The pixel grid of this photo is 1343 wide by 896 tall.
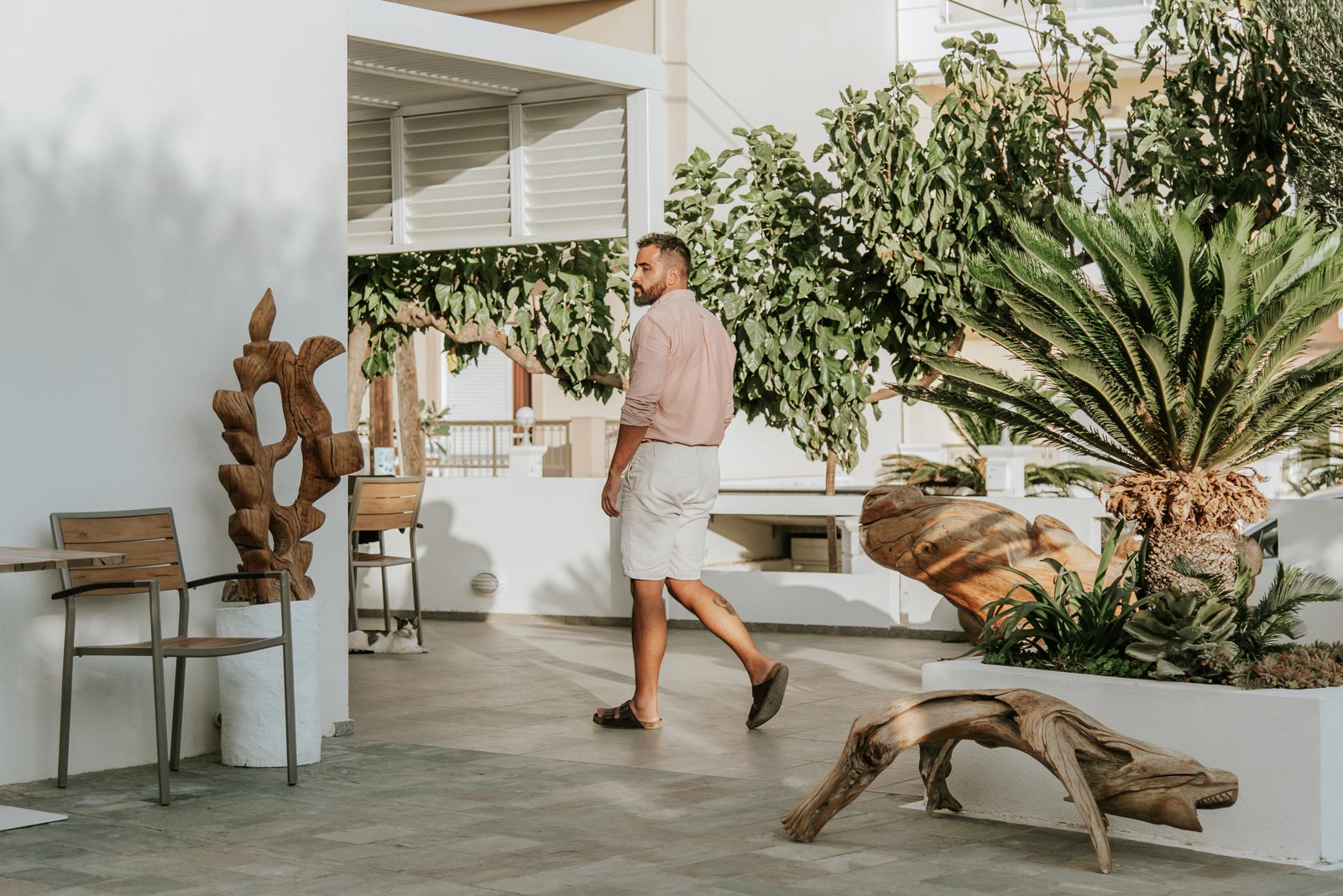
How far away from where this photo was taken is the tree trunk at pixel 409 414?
21.3 metres

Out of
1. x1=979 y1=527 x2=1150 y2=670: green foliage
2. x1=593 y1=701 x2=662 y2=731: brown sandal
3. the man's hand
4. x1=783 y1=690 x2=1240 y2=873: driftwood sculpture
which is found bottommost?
x1=593 y1=701 x2=662 y2=731: brown sandal

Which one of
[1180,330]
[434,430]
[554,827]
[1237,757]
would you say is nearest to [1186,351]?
[1180,330]

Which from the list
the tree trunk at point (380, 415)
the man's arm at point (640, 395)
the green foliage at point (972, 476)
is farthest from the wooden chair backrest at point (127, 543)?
the tree trunk at point (380, 415)

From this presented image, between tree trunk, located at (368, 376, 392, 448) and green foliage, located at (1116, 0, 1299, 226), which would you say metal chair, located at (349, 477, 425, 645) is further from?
tree trunk, located at (368, 376, 392, 448)

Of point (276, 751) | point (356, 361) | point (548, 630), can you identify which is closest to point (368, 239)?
point (356, 361)

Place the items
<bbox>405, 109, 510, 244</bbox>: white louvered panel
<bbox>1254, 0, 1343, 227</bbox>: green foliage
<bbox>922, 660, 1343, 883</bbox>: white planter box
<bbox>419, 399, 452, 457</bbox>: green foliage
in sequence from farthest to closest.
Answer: <bbox>419, 399, 452, 457</bbox>: green foliage
<bbox>405, 109, 510, 244</bbox>: white louvered panel
<bbox>1254, 0, 1343, 227</bbox>: green foliage
<bbox>922, 660, 1343, 883</bbox>: white planter box

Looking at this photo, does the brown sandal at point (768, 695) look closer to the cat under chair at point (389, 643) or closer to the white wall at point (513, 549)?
the cat under chair at point (389, 643)

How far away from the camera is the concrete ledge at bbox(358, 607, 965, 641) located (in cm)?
1059

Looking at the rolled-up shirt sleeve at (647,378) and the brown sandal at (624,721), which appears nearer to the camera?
the rolled-up shirt sleeve at (647,378)

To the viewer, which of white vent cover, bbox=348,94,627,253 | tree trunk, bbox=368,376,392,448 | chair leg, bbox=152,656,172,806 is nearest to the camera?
chair leg, bbox=152,656,172,806

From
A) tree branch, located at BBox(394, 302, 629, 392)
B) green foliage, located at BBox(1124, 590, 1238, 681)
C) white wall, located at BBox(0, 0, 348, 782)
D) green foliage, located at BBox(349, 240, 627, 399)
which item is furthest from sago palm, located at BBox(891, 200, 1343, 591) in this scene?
tree branch, located at BBox(394, 302, 629, 392)

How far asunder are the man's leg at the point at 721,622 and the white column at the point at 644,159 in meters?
3.94

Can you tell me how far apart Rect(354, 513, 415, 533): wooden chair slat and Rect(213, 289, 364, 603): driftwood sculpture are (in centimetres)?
335

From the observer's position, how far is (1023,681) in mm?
5195
